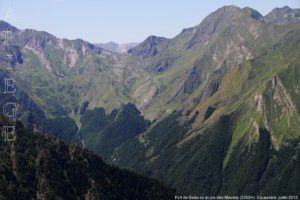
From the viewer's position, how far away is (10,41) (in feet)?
Result: 446

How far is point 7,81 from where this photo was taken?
13262 cm

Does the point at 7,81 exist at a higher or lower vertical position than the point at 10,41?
lower

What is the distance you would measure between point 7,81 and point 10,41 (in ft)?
35.7
